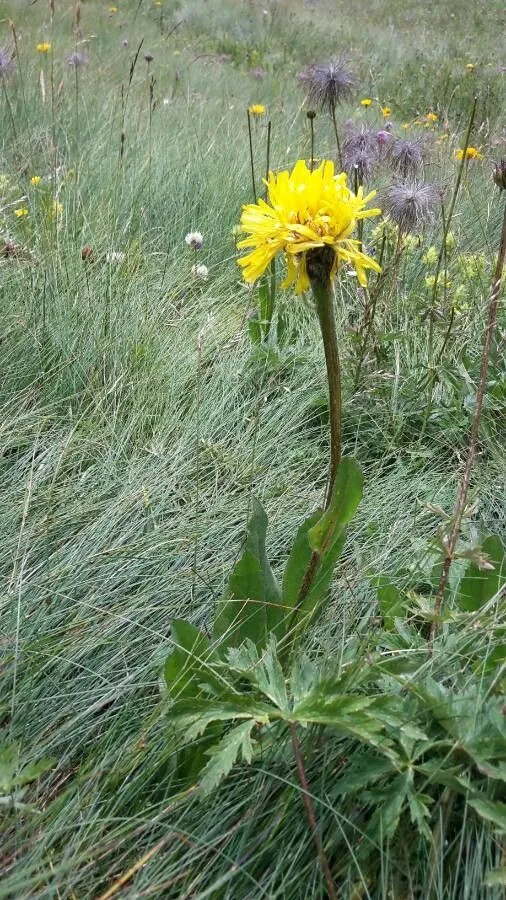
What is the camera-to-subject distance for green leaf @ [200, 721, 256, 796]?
795 mm

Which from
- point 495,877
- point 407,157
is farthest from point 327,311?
point 407,157

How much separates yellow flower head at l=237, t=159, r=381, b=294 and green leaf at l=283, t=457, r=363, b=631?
27 centimetres

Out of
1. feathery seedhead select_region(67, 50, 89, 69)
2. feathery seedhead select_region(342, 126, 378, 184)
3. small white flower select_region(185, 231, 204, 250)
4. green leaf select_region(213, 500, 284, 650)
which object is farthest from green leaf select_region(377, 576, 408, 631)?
feathery seedhead select_region(67, 50, 89, 69)

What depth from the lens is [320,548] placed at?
991mm

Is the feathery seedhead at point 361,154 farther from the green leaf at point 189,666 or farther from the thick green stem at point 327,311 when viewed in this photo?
the green leaf at point 189,666

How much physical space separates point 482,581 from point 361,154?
1.46 m

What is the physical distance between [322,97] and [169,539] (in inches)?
69.2

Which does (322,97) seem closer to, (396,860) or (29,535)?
(29,535)

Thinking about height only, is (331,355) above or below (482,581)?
above

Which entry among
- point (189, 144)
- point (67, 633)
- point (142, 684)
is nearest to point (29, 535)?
point (67, 633)

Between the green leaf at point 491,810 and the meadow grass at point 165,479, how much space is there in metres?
0.07

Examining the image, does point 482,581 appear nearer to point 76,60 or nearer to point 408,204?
point 408,204

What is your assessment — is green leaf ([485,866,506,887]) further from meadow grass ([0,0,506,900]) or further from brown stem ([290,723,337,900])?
brown stem ([290,723,337,900])

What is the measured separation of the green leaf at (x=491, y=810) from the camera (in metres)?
0.77
